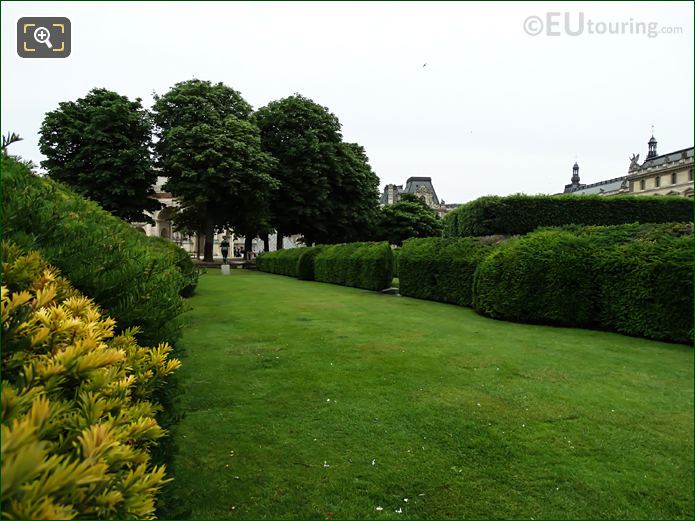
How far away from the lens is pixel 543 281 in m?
8.81

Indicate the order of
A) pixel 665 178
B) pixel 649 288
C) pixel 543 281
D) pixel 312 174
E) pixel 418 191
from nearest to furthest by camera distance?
pixel 649 288, pixel 543 281, pixel 665 178, pixel 312 174, pixel 418 191

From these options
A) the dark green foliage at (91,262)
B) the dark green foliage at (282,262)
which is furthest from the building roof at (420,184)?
the dark green foliage at (91,262)

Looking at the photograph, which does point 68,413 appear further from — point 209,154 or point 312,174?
point 312,174

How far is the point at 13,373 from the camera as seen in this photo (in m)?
1.25

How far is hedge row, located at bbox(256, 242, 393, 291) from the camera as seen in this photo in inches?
639

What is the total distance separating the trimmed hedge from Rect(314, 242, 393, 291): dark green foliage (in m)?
6.19

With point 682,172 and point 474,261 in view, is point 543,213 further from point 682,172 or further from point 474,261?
point 682,172

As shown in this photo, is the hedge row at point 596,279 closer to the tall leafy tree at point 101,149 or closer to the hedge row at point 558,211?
the hedge row at point 558,211

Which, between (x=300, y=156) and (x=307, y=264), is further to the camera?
(x=300, y=156)

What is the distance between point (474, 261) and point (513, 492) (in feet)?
29.2

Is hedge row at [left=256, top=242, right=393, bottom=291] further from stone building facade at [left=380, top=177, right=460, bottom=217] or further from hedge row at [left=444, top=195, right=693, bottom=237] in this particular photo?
stone building facade at [left=380, top=177, right=460, bottom=217]

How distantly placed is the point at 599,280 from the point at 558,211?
22.5 feet

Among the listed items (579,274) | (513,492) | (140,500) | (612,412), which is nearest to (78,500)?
(140,500)

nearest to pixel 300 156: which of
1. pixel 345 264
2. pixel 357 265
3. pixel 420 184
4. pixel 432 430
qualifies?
pixel 345 264
